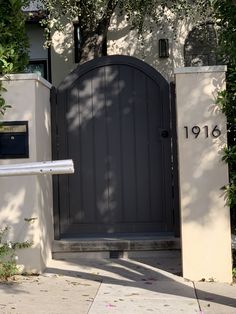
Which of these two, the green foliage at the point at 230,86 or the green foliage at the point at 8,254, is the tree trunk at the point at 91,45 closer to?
the green foliage at the point at 230,86

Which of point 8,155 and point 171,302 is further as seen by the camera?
point 8,155

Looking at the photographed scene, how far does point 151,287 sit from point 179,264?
962 millimetres

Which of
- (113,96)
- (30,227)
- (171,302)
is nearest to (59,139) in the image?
(113,96)

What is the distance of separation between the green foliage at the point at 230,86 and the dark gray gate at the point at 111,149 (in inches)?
42.4

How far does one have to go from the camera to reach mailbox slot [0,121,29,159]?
6.67 metres

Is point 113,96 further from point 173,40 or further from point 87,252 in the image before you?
point 173,40

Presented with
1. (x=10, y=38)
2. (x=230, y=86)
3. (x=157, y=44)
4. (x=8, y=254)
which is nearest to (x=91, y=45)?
(x=157, y=44)

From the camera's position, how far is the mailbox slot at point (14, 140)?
6.67 metres

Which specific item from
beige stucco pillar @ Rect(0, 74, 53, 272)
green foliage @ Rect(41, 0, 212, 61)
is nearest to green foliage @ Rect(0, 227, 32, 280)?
beige stucco pillar @ Rect(0, 74, 53, 272)

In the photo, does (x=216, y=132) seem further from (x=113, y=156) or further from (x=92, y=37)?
(x=92, y=37)

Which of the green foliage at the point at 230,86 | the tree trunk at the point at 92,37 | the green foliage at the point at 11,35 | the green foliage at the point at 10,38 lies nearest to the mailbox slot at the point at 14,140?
the green foliage at the point at 10,38

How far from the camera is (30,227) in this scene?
661 cm

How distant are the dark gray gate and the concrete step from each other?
272 mm

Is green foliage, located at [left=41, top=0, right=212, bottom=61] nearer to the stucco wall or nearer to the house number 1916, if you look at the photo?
the stucco wall
